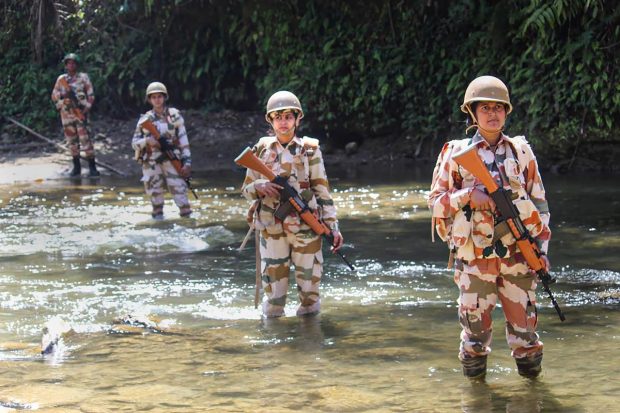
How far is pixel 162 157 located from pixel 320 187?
5863 mm

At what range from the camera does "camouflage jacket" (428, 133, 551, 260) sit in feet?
18.5

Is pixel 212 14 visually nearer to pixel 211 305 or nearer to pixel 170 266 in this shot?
pixel 170 266

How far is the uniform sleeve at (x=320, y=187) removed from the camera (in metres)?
7.62

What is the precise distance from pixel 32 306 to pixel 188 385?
2948 mm

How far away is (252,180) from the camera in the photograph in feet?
24.8

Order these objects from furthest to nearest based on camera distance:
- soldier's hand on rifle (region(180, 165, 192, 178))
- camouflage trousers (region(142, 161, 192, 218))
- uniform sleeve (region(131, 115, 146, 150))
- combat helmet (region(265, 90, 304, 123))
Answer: camouflage trousers (region(142, 161, 192, 218))
soldier's hand on rifle (region(180, 165, 192, 178))
uniform sleeve (region(131, 115, 146, 150))
combat helmet (region(265, 90, 304, 123))

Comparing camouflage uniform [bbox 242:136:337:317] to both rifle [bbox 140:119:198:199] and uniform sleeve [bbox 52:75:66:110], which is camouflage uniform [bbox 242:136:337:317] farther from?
uniform sleeve [bbox 52:75:66:110]

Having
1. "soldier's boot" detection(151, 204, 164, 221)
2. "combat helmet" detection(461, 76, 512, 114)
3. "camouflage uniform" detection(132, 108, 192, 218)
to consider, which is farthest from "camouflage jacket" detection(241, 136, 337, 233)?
"soldier's boot" detection(151, 204, 164, 221)

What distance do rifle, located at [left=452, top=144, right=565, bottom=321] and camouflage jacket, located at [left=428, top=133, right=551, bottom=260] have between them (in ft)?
0.19

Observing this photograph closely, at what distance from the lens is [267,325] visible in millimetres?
7723

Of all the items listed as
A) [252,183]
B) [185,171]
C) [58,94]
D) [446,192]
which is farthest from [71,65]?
[446,192]

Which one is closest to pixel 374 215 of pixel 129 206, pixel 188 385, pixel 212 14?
pixel 129 206

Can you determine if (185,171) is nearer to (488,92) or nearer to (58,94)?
(58,94)

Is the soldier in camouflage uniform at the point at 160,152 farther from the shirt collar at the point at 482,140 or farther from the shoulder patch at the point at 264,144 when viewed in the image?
the shirt collar at the point at 482,140
